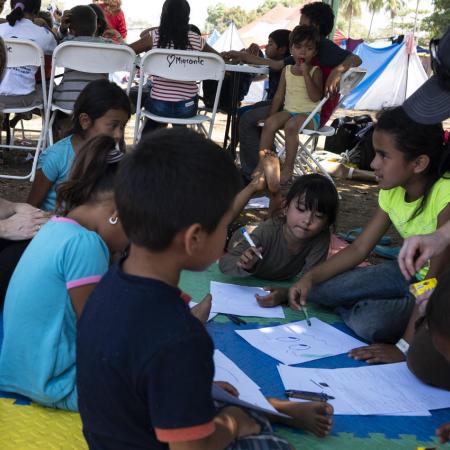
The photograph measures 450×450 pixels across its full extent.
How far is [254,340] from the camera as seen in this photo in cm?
252

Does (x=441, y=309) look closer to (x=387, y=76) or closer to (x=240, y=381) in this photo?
(x=240, y=381)

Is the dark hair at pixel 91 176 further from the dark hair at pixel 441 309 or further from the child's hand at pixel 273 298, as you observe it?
the child's hand at pixel 273 298

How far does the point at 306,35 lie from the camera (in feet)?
16.2

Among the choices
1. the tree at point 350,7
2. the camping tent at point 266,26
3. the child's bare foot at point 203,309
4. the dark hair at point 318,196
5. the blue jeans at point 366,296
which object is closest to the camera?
the child's bare foot at point 203,309

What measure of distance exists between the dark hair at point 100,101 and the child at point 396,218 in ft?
3.86

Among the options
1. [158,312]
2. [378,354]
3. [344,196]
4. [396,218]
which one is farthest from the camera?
[344,196]

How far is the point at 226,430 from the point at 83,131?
6.58ft

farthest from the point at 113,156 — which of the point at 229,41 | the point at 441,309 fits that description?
the point at 229,41

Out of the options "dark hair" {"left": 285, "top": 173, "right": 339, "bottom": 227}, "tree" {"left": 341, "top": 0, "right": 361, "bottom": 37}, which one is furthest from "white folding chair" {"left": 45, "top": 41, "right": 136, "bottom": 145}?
"tree" {"left": 341, "top": 0, "right": 361, "bottom": 37}

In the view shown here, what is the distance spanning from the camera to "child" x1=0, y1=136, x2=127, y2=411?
5.63ft

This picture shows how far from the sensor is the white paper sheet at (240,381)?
191 cm

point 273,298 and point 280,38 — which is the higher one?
point 280,38

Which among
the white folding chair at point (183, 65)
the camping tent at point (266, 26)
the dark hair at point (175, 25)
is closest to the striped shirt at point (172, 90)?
the white folding chair at point (183, 65)

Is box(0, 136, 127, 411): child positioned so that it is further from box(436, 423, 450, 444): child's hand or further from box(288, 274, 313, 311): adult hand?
box(436, 423, 450, 444): child's hand
